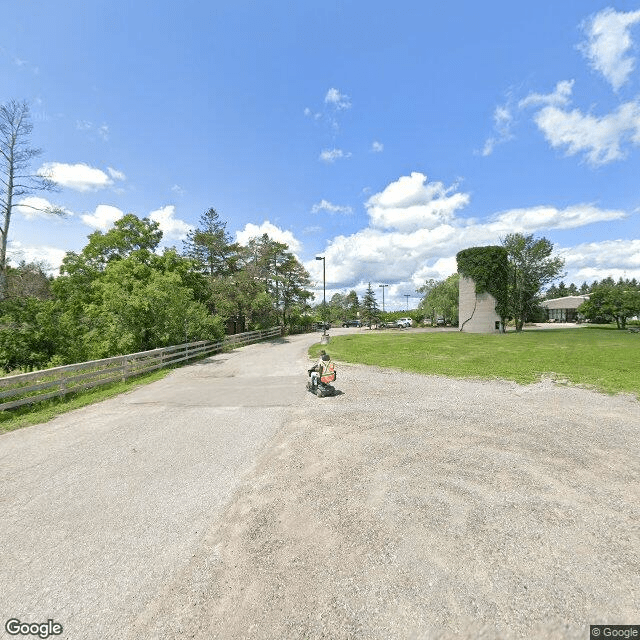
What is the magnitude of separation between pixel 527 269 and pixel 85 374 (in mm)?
48589

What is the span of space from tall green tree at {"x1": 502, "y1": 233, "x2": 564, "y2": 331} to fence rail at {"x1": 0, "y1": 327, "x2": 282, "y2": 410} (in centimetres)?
4033

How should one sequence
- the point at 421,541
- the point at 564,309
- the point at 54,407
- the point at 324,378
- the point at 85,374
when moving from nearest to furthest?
1. the point at 421,541
2. the point at 54,407
3. the point at 324,378
4. the point at 85,374
5. the point at 564,309

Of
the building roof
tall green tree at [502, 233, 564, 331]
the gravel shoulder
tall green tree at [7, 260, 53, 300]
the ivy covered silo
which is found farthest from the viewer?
the building roof

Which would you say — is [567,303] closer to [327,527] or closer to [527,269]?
[527,269]

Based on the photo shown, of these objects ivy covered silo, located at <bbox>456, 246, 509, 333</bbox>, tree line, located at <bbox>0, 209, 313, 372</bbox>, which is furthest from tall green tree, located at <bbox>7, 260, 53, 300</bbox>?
ivy covered silo, located at <bbox>456, 246, 509, 333</bbox>

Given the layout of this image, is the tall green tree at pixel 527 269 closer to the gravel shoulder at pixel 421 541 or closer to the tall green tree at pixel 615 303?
the tall green tree at pixel 615 303

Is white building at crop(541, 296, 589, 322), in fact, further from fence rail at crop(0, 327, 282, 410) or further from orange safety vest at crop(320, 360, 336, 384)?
fence rail at crop(0, 327, 282, 410)

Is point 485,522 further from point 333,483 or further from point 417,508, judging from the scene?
point 333,483

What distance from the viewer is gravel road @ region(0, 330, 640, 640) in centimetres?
249

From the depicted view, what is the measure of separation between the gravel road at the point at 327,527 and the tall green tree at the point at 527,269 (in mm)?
39021

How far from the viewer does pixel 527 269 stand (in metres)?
40.8

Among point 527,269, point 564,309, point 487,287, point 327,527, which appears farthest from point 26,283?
point 564,309

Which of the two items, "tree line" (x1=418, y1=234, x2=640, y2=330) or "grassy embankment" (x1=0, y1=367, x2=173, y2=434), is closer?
"grassy embankment" (x1=0, y1=367, x2=173, y2=434)

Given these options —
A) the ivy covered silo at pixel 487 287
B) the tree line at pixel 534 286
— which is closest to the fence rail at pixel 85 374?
the ivy covered silo at pixel 487 287
